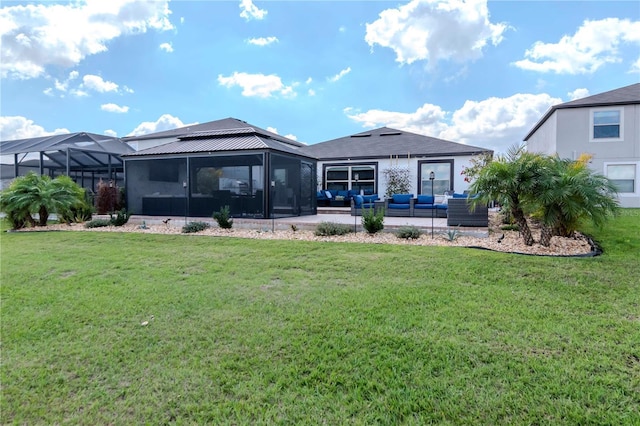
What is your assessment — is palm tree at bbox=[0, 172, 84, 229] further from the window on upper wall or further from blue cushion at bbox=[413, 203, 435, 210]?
the window on upper wall

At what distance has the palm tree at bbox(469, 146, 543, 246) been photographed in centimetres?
651

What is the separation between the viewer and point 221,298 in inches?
167

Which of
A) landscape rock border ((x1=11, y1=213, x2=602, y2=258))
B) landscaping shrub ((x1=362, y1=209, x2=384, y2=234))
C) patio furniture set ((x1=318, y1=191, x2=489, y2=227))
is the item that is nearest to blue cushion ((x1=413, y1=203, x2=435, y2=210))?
patio furniture set ((x1=318, y1=191, x2=489, y2=227))

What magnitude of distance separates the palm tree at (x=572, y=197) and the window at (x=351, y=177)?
12.1 m

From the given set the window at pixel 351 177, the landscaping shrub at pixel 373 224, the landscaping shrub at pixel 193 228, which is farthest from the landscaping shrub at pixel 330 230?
the window at pixel 351 177

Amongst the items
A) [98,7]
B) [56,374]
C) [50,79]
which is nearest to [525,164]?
[56,374]

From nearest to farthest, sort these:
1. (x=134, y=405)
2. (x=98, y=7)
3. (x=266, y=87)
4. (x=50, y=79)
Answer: (x=134, y=405) → (x=98, y=7) → (x=50, y=79) → (x=266, y=87)

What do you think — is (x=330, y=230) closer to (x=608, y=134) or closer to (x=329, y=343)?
(x=329, y=343)

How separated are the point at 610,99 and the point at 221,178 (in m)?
16.7

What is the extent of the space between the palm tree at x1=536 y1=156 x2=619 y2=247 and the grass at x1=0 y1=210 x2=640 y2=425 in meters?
1.20

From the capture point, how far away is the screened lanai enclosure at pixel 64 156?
1767cm

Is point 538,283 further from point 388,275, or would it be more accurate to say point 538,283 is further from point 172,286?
point 172,286

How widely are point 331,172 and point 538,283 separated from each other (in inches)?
610

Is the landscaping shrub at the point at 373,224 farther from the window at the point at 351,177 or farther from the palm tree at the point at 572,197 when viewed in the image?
the window at the point at 351,177
